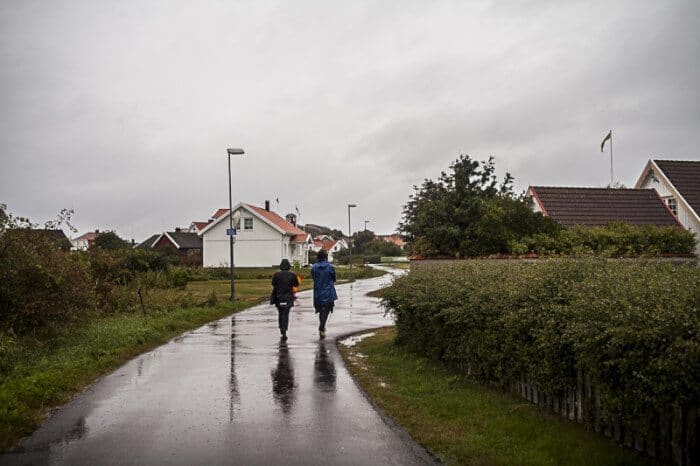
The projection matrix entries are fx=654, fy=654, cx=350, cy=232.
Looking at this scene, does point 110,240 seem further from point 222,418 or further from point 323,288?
point 222,418

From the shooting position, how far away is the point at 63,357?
10.6 meters

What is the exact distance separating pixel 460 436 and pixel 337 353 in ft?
21.0

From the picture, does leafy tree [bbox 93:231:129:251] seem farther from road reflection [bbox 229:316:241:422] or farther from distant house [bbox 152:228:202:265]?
road reflection [bbox 229:316:241:422]

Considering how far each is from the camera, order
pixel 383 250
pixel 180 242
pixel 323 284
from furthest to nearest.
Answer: pixel 383 250 < pixel 180 242 < pixel 323 284

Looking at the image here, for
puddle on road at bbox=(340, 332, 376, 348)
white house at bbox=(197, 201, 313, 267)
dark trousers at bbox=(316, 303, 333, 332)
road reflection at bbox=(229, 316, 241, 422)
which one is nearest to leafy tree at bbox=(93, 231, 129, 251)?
white house at bbox=(197, 201, 313, 267)

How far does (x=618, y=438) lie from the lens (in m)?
5.84

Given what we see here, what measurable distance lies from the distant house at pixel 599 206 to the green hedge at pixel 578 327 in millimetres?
21166

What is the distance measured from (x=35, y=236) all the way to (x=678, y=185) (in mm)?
32867

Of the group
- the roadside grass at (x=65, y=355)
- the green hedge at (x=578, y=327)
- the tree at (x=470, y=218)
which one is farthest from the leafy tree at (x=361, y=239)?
the green hedge at (x=578, y=327)

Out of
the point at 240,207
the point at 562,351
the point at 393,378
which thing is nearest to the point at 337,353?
the point at 393,378

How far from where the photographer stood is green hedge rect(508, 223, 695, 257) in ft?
66.2

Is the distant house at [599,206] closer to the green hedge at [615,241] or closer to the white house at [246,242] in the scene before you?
the green hedge at [615,241]

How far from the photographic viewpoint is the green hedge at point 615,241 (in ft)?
66.2

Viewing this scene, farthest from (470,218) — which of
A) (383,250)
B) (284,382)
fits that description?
(383,250)
